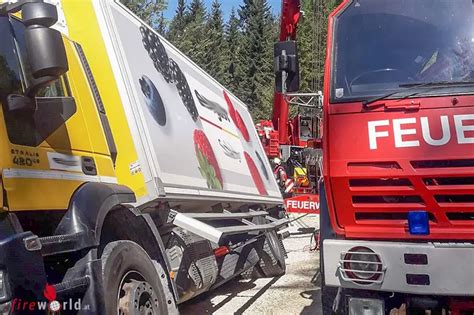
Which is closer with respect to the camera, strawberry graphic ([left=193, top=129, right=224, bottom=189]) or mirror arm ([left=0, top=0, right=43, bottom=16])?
mirror arm ([left=0, top=0, right=43, bottom=16])

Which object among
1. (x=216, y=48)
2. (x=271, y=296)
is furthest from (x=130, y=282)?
(x=216, y=48)

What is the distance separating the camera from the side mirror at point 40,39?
2834 millimetres

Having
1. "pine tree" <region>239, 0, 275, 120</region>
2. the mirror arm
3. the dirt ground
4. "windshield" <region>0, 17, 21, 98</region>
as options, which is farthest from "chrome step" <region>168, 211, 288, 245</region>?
"pine tree" <region>239, 0, 275, 120</region>

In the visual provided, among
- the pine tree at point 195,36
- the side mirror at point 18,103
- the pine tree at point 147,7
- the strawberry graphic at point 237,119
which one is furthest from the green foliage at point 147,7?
the side mirror at point 18,103

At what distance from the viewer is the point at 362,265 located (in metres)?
3.45

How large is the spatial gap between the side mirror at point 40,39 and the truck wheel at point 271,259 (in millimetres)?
5169

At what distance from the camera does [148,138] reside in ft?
14.4

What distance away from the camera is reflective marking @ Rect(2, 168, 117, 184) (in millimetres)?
2908

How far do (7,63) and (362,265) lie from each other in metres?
2.65

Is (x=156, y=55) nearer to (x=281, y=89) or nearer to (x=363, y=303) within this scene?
(x=281, y=89)

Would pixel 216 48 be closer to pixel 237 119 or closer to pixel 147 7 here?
pixel 147 7

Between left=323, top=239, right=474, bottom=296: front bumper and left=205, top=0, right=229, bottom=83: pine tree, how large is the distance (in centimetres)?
4661

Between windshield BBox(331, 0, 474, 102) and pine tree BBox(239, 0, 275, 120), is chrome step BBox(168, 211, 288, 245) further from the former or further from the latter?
pine tree BBox(239, 0, 275, 120)

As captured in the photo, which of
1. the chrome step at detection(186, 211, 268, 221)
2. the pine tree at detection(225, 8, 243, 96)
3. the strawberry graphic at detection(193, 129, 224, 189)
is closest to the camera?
the chrome step at detection(186, 211, 268, 221)
